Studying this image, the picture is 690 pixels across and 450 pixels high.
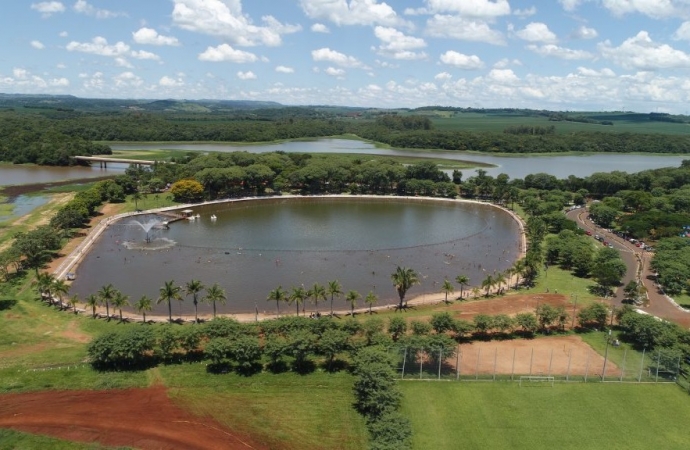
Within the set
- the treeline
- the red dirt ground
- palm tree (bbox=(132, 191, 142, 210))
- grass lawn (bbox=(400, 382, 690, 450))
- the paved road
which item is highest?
the treeline

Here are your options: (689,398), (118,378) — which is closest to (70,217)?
(118,378)

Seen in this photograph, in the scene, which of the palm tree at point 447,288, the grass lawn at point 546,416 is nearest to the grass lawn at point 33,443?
the grass lawn at point 546,416

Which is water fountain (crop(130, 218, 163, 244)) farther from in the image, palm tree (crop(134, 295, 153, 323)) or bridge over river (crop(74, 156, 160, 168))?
bridge over river (crop(74, 156, 160, 168))

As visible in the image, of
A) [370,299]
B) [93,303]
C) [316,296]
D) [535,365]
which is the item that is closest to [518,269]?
[535,365]

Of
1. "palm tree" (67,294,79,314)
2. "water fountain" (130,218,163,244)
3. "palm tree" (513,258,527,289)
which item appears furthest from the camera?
"water fountain" (130,218,163,244)

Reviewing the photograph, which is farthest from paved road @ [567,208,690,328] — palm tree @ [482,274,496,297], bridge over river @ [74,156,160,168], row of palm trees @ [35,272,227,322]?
bridge over river @ [74,156,160,168]

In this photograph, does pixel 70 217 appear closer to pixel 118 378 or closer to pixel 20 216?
pixel 20 216

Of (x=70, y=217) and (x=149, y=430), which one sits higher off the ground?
(x=70, y=217)

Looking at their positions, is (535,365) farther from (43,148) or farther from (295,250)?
(43,148)
